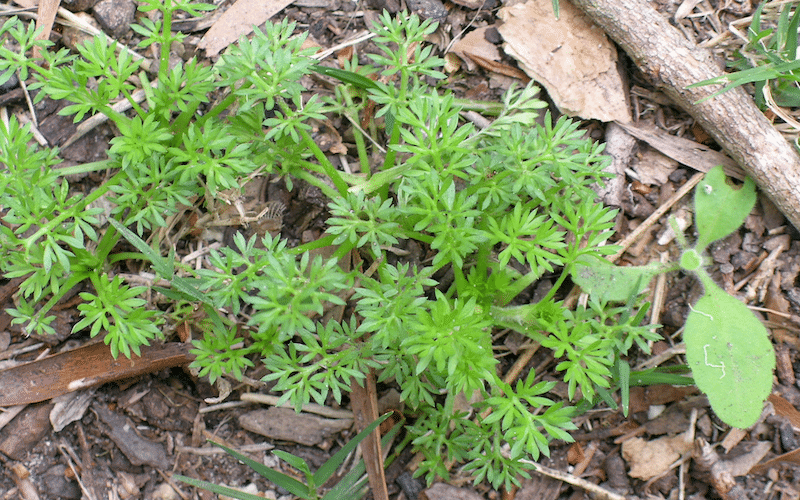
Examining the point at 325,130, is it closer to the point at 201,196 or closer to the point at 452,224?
the point at 201,196

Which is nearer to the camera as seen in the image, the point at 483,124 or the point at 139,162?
the point at 139,162

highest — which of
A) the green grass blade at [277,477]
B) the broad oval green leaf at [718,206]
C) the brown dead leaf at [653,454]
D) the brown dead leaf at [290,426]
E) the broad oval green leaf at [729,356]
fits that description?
the broad oval green leaf at [718,206]

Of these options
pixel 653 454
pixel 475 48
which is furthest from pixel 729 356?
pixel 475 48

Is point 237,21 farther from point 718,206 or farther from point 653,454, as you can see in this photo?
point 653,454

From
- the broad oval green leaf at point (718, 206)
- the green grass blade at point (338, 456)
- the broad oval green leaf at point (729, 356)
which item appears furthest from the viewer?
the broad oval green leaf at point (718, 206)

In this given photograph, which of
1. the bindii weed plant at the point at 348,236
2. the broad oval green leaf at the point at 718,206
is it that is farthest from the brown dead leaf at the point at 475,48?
the broad oval green leaf at the point at 718,206

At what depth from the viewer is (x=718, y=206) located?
3.26 meters

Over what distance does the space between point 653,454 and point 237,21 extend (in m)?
3.39

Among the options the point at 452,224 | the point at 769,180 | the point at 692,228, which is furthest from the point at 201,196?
the point at 769,180

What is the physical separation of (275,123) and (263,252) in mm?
612

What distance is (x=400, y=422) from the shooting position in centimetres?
320

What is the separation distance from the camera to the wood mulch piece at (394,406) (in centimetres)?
316

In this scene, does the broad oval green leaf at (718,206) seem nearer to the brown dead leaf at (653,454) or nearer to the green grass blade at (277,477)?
the brown dead leaf at (653,454)

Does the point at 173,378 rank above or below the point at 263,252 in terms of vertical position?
below
